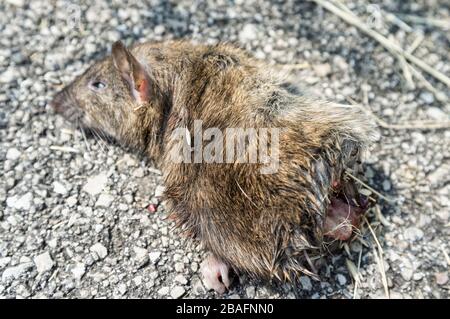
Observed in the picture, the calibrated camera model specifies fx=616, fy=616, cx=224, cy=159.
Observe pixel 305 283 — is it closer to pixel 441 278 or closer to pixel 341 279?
pixel 341 279

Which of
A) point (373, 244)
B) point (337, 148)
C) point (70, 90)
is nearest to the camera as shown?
point (337, 148)

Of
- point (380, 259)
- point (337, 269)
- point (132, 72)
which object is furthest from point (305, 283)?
point (132, 72)

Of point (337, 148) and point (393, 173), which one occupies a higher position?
point (337, 148)

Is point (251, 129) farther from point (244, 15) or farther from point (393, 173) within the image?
point (244, 15)

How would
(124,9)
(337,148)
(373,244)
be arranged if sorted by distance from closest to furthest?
(337,148)
(373,244)
(124,9)

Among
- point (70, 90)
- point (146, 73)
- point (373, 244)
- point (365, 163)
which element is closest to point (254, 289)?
point (373, 244)

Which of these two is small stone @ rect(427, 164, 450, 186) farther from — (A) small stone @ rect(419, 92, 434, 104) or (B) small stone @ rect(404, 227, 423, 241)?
(A) small stone @ rect(419, 92, 434, 104)

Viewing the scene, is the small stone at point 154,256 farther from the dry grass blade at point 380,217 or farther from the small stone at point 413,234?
the small stone at point 413,234
